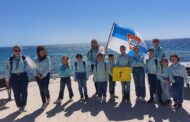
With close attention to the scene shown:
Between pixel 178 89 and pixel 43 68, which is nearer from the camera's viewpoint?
pixel 178 89

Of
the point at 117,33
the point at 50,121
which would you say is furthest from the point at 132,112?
the point at 117,33

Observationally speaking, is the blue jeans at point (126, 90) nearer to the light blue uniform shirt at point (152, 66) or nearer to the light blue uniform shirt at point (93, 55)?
the light blue uniform shirt at point (152, 66)

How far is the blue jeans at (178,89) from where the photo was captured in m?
8.62

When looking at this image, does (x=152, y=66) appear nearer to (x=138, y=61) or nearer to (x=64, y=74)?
(x=138, y=61)

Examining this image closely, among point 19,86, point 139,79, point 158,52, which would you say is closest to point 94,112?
point 139,79

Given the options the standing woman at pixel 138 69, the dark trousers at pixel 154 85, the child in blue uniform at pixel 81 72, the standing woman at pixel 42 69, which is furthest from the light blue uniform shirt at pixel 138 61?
the standing woman at pixel 42 69

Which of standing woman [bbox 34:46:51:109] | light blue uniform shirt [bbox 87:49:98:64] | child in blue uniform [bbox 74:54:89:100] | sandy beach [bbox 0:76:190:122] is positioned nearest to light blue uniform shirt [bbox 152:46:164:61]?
sandy beach [bbox 0:76:190:122]

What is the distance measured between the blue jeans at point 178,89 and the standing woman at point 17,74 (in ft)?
13.4

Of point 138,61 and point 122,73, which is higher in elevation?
point 138,61

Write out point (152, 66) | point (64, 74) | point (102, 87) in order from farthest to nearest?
point (64, 74) → point (102, 87) → point (152, 66)

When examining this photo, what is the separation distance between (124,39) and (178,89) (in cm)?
292

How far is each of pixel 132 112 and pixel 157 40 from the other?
8.09 ft

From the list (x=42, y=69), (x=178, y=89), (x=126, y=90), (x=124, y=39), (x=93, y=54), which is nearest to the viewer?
(x=178, y=89)

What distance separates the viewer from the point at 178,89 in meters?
8.67
